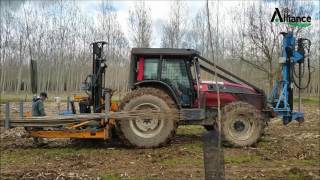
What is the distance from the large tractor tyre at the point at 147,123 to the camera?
9719mm

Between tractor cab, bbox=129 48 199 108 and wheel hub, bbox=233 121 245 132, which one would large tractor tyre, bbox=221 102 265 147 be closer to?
wheel hub, bbox=233 121 245 132

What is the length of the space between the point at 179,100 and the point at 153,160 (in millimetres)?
2092

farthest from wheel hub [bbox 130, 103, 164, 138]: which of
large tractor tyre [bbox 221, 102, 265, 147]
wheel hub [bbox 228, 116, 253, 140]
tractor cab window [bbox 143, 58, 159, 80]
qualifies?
wheel hub [bbox 228, 116, 253, 140]

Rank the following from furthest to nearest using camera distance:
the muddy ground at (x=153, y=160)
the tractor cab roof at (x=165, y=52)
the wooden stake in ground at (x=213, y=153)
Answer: the tractor cab roof at (x=165, y=52)
the muddy ground at (x=153, y=160)
the wooden stake in ground at (x=213, y=153)

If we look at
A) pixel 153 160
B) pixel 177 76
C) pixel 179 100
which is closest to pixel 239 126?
pixel 179 100

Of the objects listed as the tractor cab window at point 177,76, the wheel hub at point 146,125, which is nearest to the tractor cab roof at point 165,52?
the tractor cab window at point 177,76

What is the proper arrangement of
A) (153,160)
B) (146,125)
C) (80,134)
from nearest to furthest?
(153,160), (80,134), (146,125)

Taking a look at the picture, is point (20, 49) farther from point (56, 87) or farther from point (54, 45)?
point (56, 87)

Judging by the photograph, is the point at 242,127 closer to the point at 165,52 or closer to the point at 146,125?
the point at 146,125

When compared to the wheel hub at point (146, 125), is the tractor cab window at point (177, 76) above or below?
above

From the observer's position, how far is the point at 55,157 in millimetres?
8883

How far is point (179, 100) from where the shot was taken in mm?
10031

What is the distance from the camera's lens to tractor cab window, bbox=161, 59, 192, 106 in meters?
10.1

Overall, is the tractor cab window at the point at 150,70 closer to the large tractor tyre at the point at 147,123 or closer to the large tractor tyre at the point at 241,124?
the large tractor tyre at the point at 147,123
